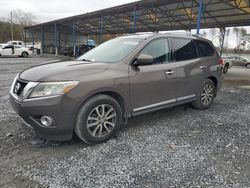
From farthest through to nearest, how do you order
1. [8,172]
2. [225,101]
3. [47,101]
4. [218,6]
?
[218,6] < [225,101] < [47,101] < [8,172]

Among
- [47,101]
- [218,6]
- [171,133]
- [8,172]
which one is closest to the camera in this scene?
[8,172]

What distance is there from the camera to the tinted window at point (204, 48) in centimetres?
467

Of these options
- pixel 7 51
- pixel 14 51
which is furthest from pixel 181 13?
pixel 7 51

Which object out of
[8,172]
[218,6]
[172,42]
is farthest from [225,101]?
[218,6]

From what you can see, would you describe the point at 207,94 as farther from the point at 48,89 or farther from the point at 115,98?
the point at 48,89

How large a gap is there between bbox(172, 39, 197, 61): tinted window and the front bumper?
2393mm

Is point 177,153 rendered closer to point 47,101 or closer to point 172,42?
point 47,101

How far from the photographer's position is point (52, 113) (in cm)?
264

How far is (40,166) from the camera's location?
8.19ft

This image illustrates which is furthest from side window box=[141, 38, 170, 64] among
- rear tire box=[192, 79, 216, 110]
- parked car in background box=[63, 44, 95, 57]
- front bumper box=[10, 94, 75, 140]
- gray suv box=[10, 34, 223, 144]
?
parked car in background box=[63, 44, 95, 57]

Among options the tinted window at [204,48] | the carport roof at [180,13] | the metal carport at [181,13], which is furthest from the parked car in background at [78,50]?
the tinted window at [204,48]

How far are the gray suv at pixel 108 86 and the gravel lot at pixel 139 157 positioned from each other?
0.99ft

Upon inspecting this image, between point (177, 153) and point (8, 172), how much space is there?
216 centimetres

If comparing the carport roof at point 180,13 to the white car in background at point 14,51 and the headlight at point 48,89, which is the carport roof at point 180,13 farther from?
the headlight at point 48,89
